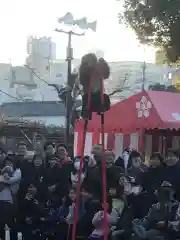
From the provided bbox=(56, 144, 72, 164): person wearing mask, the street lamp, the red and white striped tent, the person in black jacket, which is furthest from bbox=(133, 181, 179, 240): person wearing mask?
the street lamp

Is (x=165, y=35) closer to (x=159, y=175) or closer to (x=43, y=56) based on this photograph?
(x=159, y=175)

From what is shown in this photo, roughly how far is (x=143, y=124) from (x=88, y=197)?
579 cm

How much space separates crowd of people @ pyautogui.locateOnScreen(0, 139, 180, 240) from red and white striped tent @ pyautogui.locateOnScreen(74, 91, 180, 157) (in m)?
3.18

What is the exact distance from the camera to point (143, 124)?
1458 cm

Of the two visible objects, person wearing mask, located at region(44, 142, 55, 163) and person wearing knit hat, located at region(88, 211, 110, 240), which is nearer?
person wearing knit hat, located at region(88, 211, 110, 240)

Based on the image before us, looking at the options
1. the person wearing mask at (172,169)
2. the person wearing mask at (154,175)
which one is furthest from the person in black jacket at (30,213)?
the person wearing mask at (172,169)

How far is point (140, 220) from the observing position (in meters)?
8.49

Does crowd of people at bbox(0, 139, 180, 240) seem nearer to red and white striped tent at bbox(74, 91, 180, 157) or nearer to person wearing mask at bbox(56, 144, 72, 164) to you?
person wearing mask at bbox(56, 144, 72, 164)

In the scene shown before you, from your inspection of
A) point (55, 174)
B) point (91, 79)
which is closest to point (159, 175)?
point (55, 174)

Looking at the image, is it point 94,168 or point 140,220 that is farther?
point 94,168

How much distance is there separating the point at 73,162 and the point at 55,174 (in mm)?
729

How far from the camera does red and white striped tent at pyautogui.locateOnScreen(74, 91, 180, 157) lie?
46.8ft

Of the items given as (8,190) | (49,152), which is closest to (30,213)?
(8,190)

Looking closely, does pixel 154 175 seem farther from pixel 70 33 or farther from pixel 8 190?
pixel 70 33
